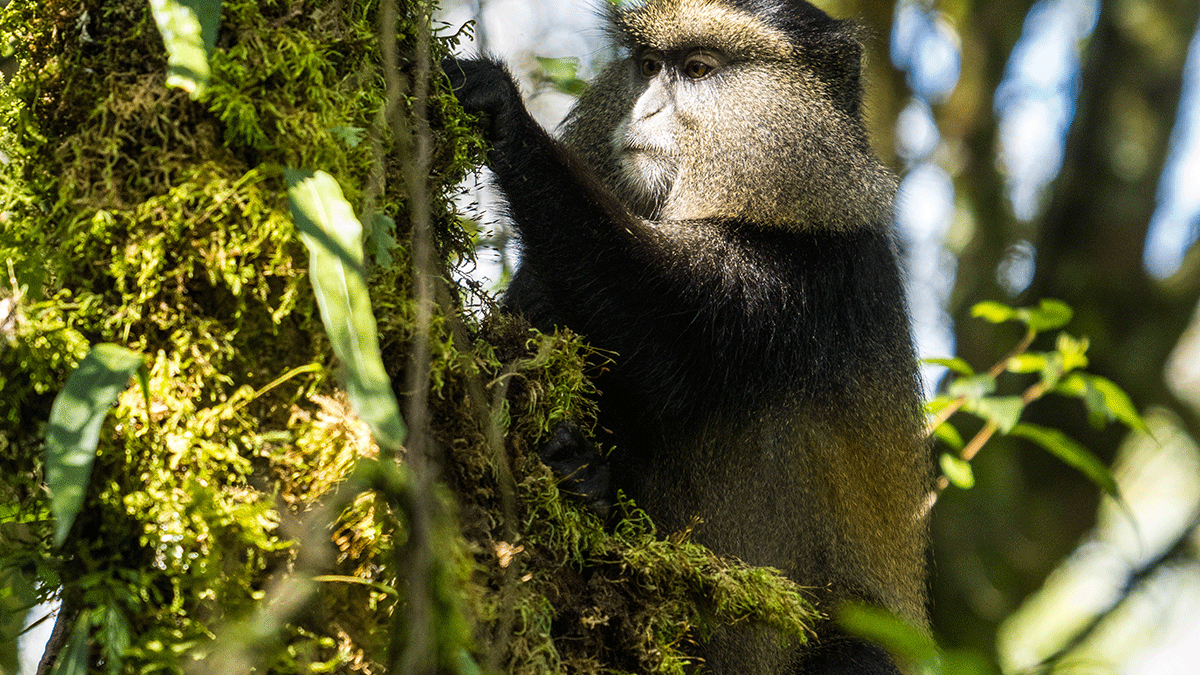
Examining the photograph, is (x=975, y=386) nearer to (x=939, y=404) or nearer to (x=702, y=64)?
(x=939, y=404)

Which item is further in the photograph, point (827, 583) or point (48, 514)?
point (827, 583)

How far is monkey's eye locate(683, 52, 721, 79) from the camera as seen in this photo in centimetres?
378

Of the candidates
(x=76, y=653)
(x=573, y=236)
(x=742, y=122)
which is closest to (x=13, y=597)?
(x=76, y=653)

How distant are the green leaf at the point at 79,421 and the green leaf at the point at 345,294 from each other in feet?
1.11

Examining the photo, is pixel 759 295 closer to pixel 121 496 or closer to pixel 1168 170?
pixel 121 496

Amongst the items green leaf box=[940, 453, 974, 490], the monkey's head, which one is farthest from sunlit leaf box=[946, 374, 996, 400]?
the monkey's head

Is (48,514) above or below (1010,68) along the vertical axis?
below

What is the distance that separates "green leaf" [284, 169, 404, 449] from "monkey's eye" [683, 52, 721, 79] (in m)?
2.41

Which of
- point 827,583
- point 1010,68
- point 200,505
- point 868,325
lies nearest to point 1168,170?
point 1010,68

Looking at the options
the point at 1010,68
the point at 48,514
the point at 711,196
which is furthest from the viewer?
the point at 1010,68

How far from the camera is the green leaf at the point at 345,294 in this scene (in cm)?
145

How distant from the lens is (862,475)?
3.60m

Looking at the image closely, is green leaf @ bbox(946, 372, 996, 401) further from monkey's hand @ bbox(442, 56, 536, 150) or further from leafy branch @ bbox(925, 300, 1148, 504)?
monkey's hand @ bbox(442, 56, 536, 150)

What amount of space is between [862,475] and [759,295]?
34.9 inches
